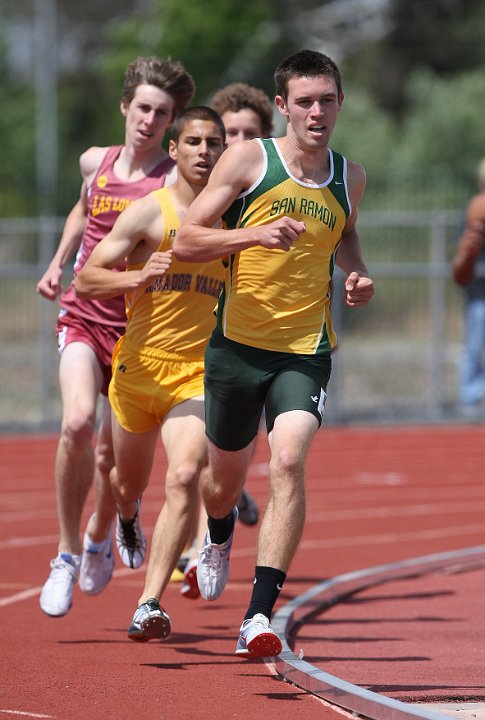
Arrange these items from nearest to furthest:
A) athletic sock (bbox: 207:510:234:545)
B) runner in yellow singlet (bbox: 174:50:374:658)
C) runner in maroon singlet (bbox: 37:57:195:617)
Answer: runner in yellow singlet (bbox: 174:50:374:658)
athletic sock (bbox: 207:510:234:545)
runner in maroon singlet (bbox: 37:57:195:617)

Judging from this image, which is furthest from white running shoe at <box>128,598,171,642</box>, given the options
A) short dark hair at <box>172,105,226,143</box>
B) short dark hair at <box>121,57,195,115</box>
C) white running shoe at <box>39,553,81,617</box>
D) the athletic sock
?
short dark hair at <box>121,57,195,115</box>

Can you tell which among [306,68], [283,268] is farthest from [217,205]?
[306,68]

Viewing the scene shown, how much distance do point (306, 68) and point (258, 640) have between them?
234cm

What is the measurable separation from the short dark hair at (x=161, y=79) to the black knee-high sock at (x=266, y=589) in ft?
9.31

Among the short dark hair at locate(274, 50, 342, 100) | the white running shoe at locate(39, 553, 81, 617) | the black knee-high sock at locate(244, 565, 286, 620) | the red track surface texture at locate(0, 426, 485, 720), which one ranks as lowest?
the red track surface texture at locate(0, 426, 485, 720)

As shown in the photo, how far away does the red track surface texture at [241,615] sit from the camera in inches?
229

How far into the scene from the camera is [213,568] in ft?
23.4

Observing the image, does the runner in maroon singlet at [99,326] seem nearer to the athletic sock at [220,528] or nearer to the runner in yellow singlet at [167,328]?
the runner in yellow singlet at [167,328]

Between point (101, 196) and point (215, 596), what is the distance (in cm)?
219

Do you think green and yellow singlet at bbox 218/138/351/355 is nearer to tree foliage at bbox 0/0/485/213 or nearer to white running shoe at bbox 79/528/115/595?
white running shoe at bbox 79/528/115/595

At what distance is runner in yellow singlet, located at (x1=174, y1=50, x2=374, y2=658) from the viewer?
6219 mm

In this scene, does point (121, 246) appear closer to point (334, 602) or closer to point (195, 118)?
point (195, 118)

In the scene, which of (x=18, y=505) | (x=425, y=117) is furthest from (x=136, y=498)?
(x=425, y=117)

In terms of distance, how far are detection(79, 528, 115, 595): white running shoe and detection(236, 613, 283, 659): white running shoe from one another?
219cm
